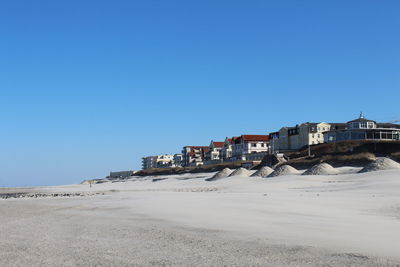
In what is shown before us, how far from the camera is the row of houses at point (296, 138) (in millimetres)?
94919

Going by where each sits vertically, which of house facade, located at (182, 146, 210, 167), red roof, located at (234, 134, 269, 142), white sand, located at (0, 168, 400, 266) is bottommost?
white sand, located at (0, 168, 400, 266)

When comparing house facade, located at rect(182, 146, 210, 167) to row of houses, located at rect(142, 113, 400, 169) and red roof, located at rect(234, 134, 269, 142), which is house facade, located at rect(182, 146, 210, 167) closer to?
row of houses, located at rect(142, 113, 400, 169)

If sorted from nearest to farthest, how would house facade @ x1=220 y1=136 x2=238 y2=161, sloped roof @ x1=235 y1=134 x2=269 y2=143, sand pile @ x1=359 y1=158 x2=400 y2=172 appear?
sand pile @ x1=359 y1=158 x2=400 y2=172 → sloped roof @ x1=235 y1=134 x2=269 y2=143 → house facade @ x1=220 y1=136 x2=238 y2=161

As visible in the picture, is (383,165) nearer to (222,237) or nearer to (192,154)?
(222,237)

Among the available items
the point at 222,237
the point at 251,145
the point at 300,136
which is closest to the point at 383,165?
the point at 222,237

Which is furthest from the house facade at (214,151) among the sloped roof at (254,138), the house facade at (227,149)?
the sloped roof at (254,138)

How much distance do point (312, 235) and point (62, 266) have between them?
620 centimetres

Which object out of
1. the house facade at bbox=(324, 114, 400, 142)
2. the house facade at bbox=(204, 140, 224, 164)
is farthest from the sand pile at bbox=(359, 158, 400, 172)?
the house facade at bbox=(204, 140, 224, 164)

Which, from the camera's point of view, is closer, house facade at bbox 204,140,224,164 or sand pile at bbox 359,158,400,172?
sand pile at bbox 359,158,400,172

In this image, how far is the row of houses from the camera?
9492 cm

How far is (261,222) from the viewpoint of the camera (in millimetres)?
14102

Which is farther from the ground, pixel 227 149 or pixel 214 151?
pixel 227 149

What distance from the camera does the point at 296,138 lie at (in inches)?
4719

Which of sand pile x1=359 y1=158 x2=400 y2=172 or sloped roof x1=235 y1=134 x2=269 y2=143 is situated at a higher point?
sloped roof x1=235 y1=134 x2=269 y2=143
